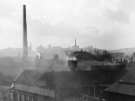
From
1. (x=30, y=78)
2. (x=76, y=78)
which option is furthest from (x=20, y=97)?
(x=76, y=78)

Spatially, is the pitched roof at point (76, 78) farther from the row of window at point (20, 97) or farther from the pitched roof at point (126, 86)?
the pitched roof at point (126, 86)

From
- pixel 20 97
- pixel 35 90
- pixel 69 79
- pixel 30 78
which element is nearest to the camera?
pixel 69 79

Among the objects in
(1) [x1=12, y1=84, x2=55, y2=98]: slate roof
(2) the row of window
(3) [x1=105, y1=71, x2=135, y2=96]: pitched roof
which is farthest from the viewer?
(2) the row of window

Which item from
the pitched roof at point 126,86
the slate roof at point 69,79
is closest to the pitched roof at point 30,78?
the slate roof at point 69,79

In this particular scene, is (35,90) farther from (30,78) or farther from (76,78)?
(76,78)

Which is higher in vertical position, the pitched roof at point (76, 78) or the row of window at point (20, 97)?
the pitched roof at point (76, 78)

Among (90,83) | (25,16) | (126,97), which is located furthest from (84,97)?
(25,16)

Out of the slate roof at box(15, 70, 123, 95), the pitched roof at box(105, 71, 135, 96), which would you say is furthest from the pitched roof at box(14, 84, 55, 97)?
the pitched roof at box(105, 71, 135, 96)

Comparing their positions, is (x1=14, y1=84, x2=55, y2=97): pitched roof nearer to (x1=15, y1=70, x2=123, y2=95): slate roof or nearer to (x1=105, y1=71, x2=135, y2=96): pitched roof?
(x1=15, y1=70, x2=123, y2=95): slate roof

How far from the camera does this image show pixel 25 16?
116 feet

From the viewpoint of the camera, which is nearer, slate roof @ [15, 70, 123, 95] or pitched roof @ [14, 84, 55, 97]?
slate roof @ [15, 70, 123, 95]

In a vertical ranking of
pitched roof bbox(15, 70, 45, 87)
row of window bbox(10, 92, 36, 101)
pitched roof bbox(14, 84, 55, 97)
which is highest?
pitched roof bbox(15, 70, 45, 87)

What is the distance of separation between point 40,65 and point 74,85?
10835 millimetres

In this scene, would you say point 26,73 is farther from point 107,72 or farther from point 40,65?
point 107,72
